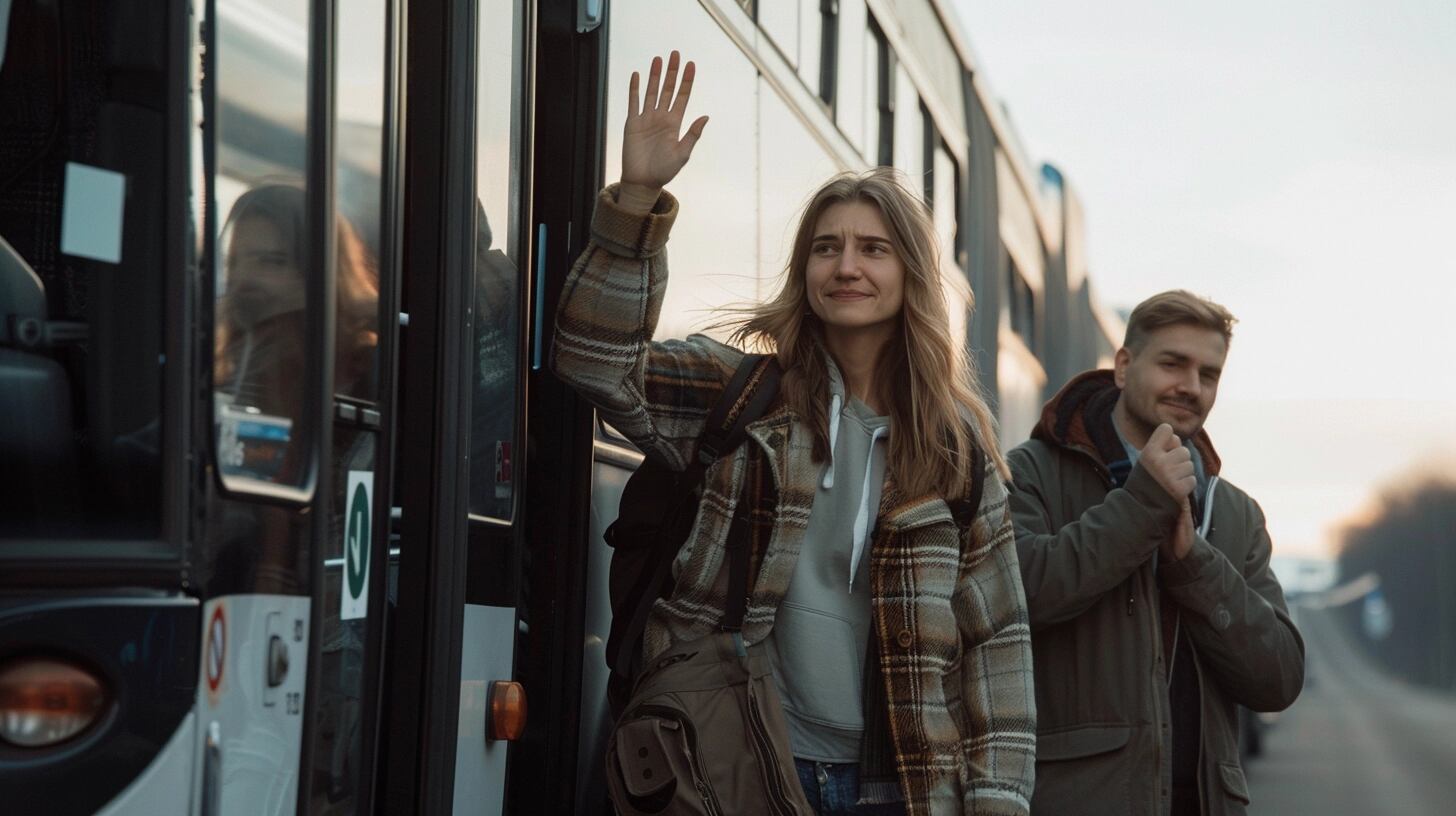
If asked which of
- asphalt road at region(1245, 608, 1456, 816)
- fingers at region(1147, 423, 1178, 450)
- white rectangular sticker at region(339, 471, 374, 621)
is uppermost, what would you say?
fingers at region(1147, 423, 1178, 450)

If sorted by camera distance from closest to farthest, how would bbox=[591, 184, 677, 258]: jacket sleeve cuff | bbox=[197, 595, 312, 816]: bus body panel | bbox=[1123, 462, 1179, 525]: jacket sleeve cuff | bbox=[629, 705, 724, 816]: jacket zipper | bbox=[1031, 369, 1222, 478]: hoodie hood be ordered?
bbox=[197, 595, 312, 816]: bus body panel → bbox=[629, 705, 724, 816]: jacket zipper → bbox=[591, 184, 677, 258]: jacket sleeve cuff → bbox=[1123, 462, 1179, 525]: jacket sleeve cuff → bbox=[1031, 369, 1222, 478]: hoodie hood

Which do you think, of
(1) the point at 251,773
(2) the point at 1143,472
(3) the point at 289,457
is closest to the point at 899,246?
(2) the point at 1143,472

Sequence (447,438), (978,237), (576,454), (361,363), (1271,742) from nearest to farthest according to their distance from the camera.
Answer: (361,363)
(447,438)
(576,454)
(978,237)
(1271,742)

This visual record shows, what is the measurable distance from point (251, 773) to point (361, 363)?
2.32 feet

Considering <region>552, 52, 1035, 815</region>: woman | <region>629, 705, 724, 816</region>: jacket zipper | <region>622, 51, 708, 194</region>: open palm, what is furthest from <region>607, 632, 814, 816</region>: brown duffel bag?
<region>622, 51, 708, 194</region>: open palm

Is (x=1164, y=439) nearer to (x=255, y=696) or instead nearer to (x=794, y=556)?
(x=794, y=556)

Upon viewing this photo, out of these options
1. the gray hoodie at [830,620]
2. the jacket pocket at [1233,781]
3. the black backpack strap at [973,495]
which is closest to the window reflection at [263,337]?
the gray hoodie at [830,620]

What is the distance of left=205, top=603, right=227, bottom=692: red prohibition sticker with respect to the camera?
2422mm

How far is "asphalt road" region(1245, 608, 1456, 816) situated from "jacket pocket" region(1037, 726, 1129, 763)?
2.77m

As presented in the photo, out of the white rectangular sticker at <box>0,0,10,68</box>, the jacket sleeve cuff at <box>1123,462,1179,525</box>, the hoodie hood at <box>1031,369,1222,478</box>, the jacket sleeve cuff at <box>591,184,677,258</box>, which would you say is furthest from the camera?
the hoodie hood at <box>1031,369,1222,478</box>

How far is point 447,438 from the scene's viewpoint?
10.8 ft

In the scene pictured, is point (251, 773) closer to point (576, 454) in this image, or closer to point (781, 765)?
point (781, 765)

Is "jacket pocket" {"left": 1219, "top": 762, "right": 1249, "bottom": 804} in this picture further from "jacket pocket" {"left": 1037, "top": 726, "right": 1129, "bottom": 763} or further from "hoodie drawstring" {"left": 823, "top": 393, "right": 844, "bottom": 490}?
"hoodie drawstring" {"left": 823, "top": 393, "right": 844, "bottom": 490}

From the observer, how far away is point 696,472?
3.32 meters
